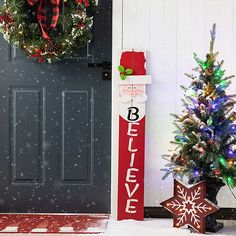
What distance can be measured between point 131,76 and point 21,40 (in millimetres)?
954

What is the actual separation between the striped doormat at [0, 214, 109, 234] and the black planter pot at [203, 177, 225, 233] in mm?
830

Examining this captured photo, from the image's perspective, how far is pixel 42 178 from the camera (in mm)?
4898

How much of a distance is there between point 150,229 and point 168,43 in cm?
157

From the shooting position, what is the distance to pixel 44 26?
4.57 m

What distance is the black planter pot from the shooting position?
430 centimetres

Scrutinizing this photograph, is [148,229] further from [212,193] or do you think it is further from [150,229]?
[212,193]

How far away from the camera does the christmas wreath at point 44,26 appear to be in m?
4.49

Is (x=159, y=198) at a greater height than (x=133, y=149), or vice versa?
(x=133, y=149)

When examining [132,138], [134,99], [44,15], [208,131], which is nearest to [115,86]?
[134,99]

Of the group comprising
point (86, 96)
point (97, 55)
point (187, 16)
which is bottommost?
point (86, 96)

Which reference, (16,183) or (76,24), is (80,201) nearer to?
(16,183)

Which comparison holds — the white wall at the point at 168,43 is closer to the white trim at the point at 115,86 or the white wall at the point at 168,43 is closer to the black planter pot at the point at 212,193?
the white trim at the point at 115,86

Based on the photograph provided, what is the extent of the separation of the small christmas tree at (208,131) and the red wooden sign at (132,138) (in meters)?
0.48

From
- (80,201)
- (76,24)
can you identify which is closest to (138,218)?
(80,201)
